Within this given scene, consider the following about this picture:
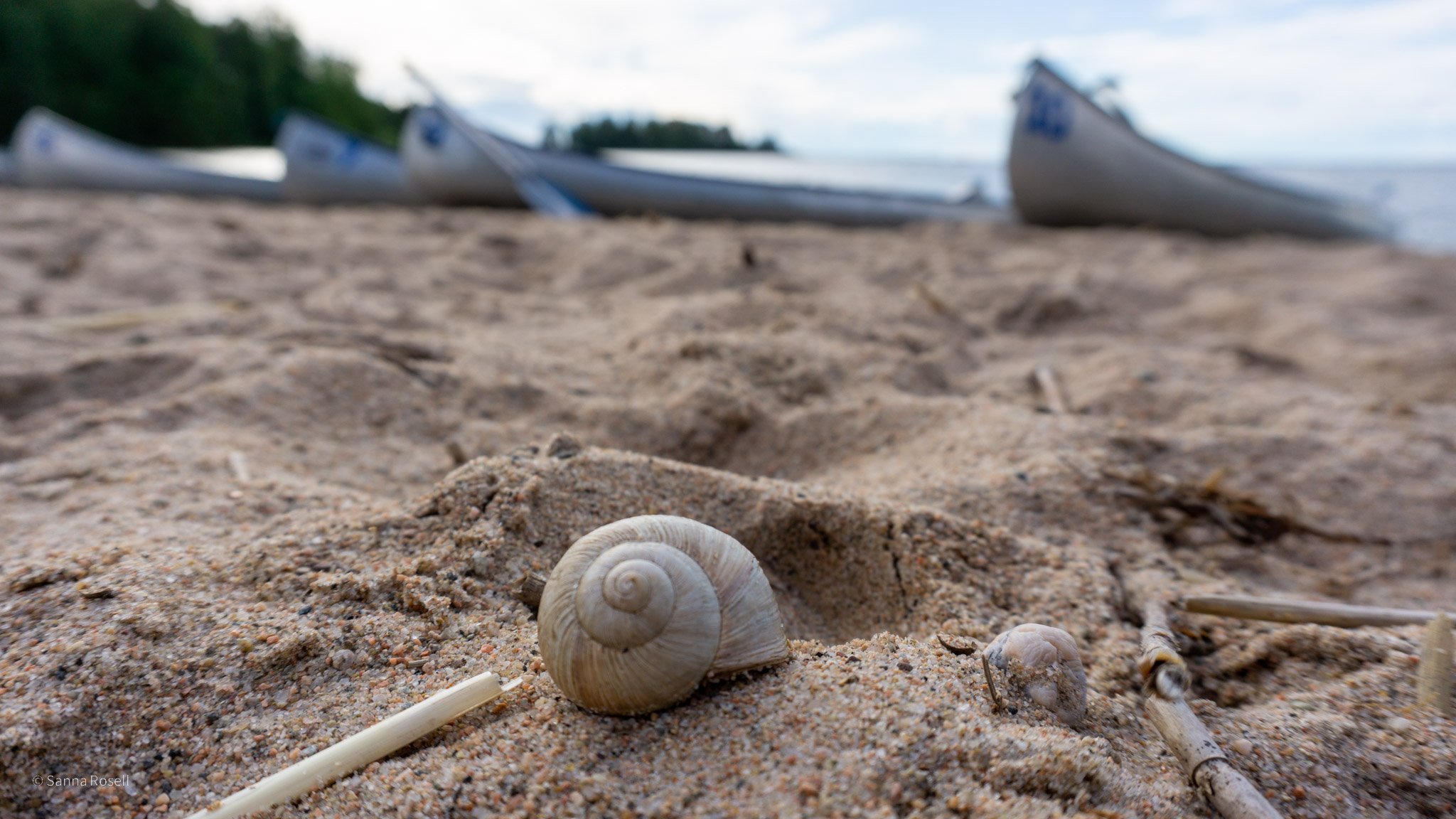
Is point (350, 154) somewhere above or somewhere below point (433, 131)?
below

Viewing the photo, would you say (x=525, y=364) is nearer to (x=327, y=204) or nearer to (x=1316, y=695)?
(x=1316, y=695)

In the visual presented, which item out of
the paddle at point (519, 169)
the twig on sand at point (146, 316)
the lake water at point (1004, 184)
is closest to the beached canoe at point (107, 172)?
the paddle at point (519, 169)

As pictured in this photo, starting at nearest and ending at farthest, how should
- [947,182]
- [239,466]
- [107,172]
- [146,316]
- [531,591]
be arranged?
[531,591] < [239,466] < [146,316] < [107,172] < [947,182]

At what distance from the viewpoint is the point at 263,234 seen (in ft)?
15.8

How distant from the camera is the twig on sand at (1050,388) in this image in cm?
243

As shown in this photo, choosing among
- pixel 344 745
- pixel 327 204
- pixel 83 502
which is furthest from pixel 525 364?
pixel 327 204

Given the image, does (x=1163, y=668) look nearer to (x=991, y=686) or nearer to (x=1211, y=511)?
(x=991, y=686)

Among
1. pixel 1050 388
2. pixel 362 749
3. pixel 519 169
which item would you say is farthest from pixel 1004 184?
pixel 362 749

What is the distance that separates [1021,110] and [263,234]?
5.41 metres

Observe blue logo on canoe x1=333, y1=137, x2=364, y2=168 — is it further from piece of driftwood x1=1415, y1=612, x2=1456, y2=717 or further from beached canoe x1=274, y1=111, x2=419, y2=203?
piece of driftwood x1=1415, y1=612, x2=1456, y2=717

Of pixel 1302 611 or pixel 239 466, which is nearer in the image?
pixel 1302 611

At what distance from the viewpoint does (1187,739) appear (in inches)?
44.3

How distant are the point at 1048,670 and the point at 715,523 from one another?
0.68m

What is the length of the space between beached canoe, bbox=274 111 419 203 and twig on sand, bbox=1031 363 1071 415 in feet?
21.6
